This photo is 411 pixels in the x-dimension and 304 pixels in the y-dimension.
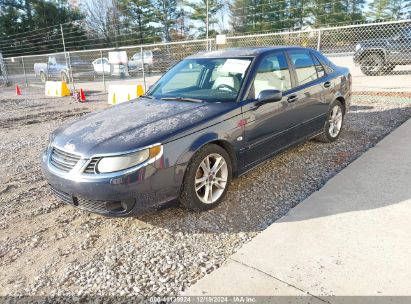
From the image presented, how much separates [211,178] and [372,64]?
11.2 meters

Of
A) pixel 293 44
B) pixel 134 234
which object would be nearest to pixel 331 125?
pixel 134 234

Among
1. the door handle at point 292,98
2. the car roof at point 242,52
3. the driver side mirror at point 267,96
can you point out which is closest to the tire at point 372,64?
the car roof at point 242,52

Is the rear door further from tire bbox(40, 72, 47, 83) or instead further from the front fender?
tire bbox(40, 72, 47, 83)

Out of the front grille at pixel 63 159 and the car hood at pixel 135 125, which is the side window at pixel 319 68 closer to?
the car hood at pixel 135 125

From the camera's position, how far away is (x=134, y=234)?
299cm

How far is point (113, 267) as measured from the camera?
2.56 metres

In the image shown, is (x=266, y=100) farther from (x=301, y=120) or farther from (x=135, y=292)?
(x=135, y=292)

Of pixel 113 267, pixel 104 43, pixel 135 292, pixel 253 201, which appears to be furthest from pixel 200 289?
pixel 104 43

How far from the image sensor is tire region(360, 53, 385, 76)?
38.5 feet

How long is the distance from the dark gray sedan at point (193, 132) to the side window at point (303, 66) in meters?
0.02

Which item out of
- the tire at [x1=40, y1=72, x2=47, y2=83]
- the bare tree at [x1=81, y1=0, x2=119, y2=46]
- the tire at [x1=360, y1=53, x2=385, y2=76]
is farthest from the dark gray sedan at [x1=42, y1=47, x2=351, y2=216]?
the bare tree at [x1=81, y1=0, x2=119, y2=46]

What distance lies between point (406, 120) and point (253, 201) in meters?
4.46

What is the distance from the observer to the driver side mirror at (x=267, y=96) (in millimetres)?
3490

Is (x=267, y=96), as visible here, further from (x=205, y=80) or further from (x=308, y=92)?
(x=308, y=92)
